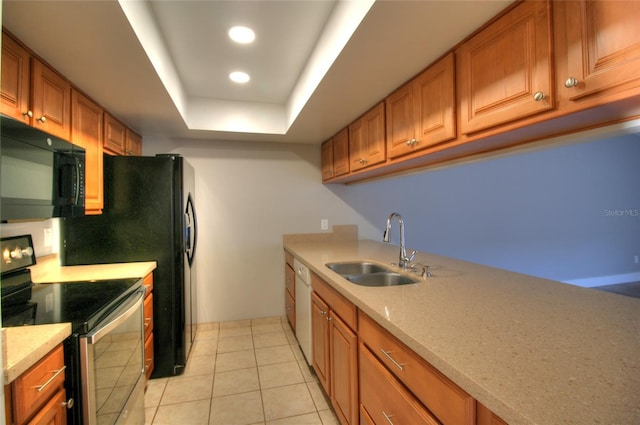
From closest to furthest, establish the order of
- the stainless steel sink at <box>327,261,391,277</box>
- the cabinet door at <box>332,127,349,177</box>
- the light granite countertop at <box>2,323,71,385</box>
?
1. the light granite countertop at <box>2,323,71,385</box>
2. the stainless steel sink at <box>327,261,391,277</box>
3. the cabinet door at <box>332,127,349,177</box>

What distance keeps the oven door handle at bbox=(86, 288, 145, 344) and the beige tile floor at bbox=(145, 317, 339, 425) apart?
2.65ft

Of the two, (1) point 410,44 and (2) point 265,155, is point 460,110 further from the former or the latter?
(2) point 265,155

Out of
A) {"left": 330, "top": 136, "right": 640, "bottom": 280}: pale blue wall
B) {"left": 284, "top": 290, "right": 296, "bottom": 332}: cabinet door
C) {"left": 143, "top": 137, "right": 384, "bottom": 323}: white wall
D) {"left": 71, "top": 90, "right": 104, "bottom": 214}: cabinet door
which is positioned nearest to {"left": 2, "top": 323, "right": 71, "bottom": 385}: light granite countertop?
{"left": 71, "top": 90, "right": 104, "bottom": 214}: cabinet door

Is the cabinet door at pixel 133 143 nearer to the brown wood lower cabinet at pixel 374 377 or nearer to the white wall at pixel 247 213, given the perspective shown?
the white wall at pixel 247 213

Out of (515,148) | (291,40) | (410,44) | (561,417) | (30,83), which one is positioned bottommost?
(561,417)

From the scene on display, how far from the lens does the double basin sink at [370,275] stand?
6.13 feet

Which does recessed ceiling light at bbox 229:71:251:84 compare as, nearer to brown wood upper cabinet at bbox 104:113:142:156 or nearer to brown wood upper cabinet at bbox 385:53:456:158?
brown wood upper cabinet at bbox 104:113:142:156

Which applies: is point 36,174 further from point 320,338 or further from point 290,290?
point 290,290

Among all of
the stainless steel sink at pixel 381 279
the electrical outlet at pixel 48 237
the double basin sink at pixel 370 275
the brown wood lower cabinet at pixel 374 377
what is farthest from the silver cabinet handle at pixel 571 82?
the electrical outlet at pixel 48 237

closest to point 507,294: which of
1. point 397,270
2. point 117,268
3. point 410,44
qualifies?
point 397,270

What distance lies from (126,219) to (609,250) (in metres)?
6.19

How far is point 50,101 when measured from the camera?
1.56 metres

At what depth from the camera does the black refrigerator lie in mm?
2189

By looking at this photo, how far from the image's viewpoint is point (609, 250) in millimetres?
4406
